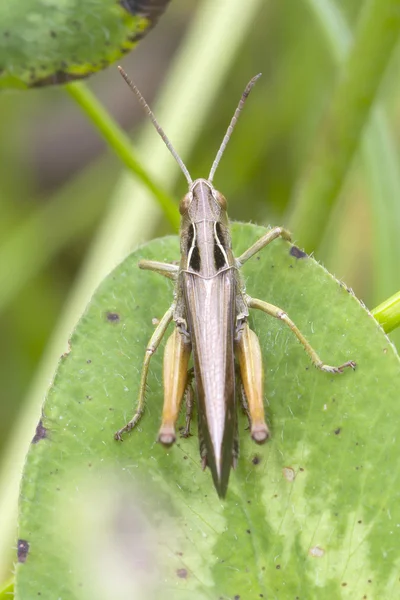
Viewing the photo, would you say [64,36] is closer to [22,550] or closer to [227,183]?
[22,550]

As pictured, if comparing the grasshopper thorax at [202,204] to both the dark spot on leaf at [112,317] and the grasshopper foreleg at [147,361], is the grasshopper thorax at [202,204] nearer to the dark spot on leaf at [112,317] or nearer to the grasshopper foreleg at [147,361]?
the grasshopper foreleg at [147,361]

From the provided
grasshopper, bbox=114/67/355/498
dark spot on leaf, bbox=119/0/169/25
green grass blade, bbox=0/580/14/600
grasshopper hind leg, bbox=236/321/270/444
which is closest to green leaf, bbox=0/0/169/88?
dark spot on leaf, bbox=119/0/169/25

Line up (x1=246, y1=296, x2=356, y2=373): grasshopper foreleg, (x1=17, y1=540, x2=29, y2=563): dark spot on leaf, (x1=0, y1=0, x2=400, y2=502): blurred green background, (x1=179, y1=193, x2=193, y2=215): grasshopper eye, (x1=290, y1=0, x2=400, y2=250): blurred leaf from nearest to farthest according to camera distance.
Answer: (x1=17, y1=540, x2=29, y2=563): dark spot on leaf, (x1=246, y1=296, x2=356, y2=373): grasshopper foreleg, (x1=290, y1=0, x2=400, y2=250): blurred leaf, (x1=179, y1=193, x2=193, y2=215): grasshopper eye, (x1=0, y1=0, x2=400, y2=502): blurred green background

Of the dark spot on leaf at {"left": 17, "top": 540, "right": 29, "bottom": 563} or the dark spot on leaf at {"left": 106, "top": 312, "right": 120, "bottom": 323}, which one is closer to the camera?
the dark spot on leaf at {"left": 17, "top": 540, "right": 29, "bottom": 563}

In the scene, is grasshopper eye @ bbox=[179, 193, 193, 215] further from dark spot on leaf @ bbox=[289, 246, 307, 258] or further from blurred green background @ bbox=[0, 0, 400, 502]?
blurred green background @ bbox=[0, 0, 400, 502]

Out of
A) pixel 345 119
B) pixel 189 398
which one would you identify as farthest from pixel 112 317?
pixel 345 119

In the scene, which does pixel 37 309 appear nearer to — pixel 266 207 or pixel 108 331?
pixel 266 207

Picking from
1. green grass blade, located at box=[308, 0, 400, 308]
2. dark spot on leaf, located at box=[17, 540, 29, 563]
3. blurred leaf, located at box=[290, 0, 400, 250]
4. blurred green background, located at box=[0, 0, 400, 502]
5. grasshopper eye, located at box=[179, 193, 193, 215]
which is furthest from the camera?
blurred green background, located at box=[0, 0, 400, 502]
